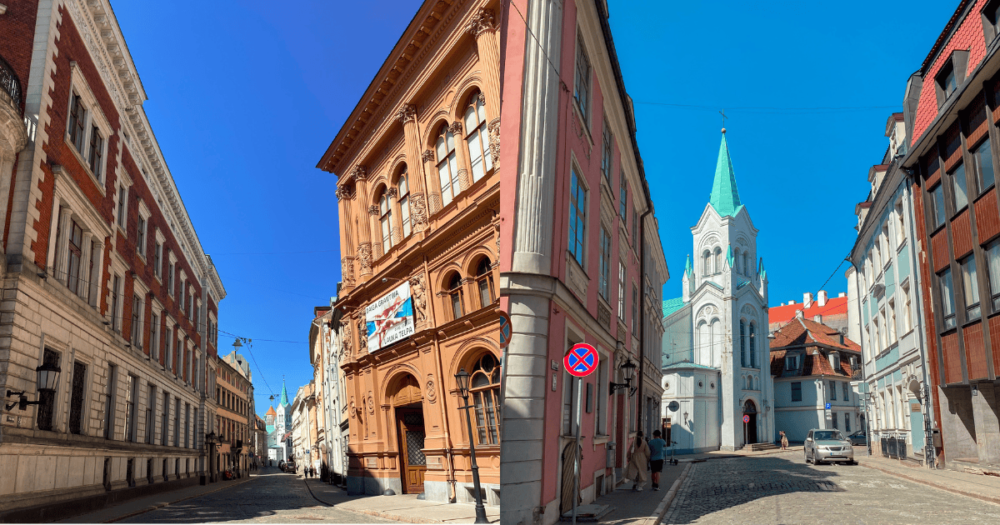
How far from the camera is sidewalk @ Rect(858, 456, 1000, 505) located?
1694 centimetres

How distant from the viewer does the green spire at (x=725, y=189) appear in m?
67.4

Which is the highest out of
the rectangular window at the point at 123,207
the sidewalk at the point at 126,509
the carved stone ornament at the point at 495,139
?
the rectangular window at the point at 123,207

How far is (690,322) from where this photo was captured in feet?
213

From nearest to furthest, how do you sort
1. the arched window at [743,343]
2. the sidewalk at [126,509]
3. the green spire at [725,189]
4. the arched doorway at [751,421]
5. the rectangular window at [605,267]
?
the sidewalk at [126,509] < the rectangular window at [605,267] < the arched doorway at [751,421] < the arched window at [743,343] < the green spire at [725,189]

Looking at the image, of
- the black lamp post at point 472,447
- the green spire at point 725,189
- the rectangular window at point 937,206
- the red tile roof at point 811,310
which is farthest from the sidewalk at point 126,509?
the red tile roof at point 811,310

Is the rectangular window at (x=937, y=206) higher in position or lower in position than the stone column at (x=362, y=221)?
higher

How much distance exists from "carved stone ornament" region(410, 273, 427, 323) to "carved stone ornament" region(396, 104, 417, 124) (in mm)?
3608

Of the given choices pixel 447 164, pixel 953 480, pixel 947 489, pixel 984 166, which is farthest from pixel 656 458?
pixel 984 166

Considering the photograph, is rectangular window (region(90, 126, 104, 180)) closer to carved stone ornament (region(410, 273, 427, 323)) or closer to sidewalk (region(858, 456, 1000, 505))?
carved stone ornament (region(410, 273, 427, 323))

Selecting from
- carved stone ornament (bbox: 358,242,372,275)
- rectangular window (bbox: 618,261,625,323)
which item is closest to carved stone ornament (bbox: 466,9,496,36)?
carved stone ornament (bbox: 358,242,372,275)

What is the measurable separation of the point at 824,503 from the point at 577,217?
772 centimetres

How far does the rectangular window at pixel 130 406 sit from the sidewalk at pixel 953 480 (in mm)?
24555

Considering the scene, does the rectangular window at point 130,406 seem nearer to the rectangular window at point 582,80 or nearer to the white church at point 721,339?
the rectangular window at point 582,80

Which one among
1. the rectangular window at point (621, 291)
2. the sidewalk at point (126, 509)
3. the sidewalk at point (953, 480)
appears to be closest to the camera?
the sidewalk at point (126, 509)
